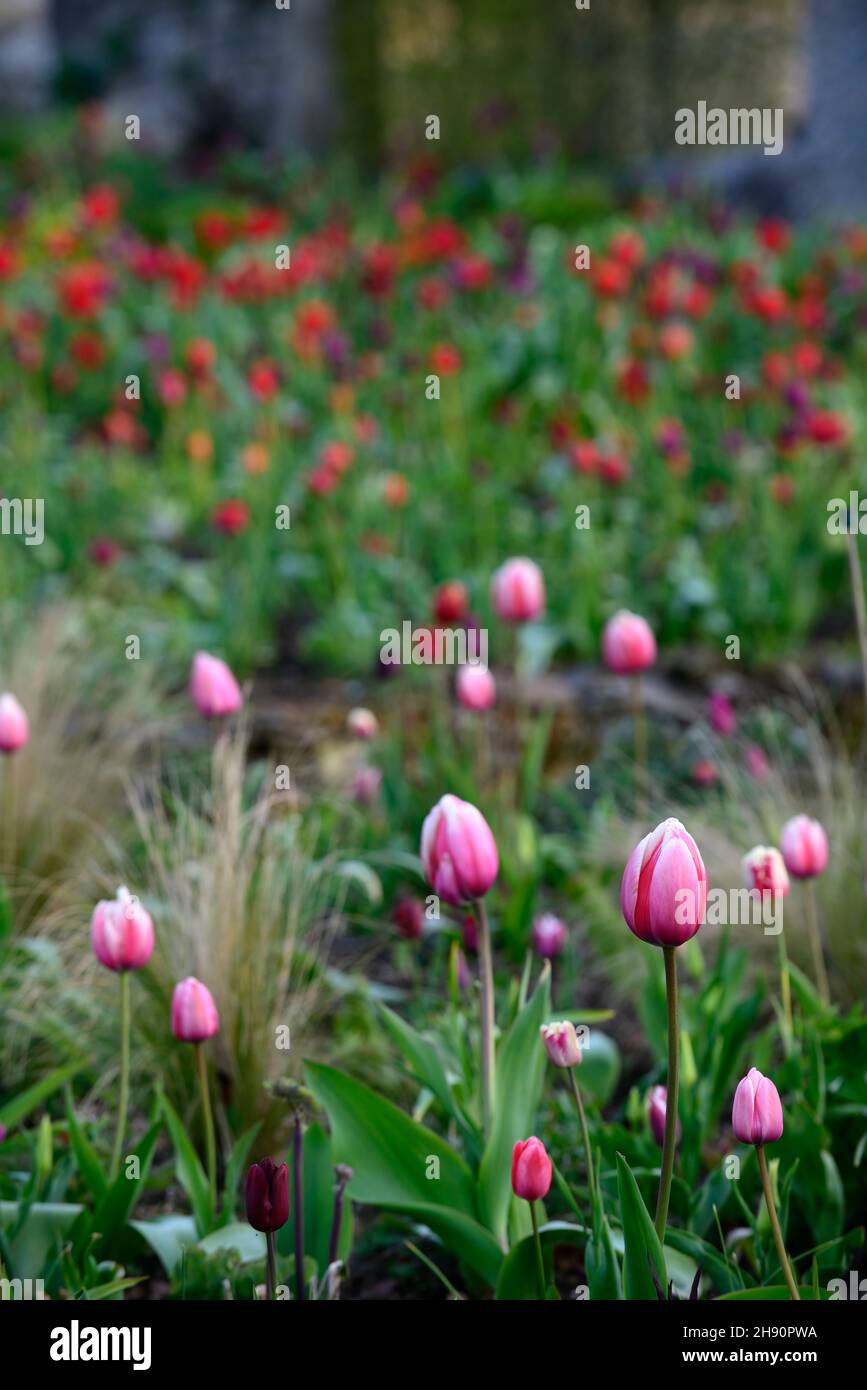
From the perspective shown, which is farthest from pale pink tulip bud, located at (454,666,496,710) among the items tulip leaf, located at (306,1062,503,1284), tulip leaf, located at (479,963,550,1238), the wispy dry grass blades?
tulip leaf, located at (306,1062,503,1284)

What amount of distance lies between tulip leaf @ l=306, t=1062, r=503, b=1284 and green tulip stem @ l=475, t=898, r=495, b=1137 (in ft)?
0.23

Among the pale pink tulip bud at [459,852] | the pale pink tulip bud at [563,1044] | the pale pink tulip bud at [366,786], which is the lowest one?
the pale pink tulip bud at [563,1044]

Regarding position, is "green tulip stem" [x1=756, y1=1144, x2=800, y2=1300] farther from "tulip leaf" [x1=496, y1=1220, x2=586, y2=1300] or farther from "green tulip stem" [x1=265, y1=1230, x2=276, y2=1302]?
"green tulip stem" [x1=265, y1=1230, x2=276, y2=1302]

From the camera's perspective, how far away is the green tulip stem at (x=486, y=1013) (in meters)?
1.74

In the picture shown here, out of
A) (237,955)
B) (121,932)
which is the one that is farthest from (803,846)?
(121,932)

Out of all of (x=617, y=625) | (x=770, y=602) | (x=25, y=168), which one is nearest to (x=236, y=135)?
(x=25, y=168)

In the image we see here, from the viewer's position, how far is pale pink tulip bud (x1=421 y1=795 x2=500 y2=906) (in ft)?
5.48

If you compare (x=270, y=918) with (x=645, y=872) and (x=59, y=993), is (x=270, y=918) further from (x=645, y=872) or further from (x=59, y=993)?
(x=645, y=872)

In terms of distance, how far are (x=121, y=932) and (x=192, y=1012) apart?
0.12 meters

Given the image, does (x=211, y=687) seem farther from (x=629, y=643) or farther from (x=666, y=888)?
(x=666, y=888)

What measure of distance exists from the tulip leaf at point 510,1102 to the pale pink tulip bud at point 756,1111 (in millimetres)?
359

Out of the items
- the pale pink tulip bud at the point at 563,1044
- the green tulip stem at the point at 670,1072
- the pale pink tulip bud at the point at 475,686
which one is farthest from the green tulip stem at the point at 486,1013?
the pale pink tulip bud at the point at 475,686

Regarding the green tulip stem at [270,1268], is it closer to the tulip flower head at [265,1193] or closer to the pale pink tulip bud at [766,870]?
the tulip flower head at [265,1193]

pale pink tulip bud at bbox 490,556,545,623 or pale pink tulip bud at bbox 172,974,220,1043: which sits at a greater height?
pale pink tulip bud at bbox 490,556,545,623
